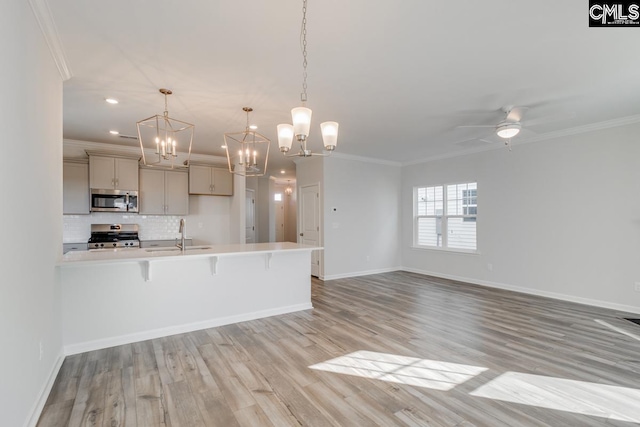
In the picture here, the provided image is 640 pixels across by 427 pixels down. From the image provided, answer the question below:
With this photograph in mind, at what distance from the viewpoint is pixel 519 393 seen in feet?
7.51

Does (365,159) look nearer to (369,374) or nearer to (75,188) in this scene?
(369,374)

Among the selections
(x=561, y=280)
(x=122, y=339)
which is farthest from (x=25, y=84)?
(x=561, y=280)

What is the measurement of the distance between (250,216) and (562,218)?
6.95m

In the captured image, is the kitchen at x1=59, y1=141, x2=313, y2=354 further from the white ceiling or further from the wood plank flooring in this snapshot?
the white ceiling

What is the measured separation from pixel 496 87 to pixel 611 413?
305 centimetres

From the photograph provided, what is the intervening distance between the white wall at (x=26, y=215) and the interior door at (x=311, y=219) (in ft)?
14.8

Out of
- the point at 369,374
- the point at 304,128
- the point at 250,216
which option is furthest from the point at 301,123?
the point at 250,216

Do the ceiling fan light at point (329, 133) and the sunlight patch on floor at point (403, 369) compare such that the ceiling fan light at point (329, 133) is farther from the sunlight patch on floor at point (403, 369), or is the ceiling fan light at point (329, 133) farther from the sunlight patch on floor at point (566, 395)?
the sunlight patch on floor at point (566, 395)

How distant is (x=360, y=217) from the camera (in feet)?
22.5

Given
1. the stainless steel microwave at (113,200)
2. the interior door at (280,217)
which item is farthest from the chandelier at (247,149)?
the interior door at (280,217)

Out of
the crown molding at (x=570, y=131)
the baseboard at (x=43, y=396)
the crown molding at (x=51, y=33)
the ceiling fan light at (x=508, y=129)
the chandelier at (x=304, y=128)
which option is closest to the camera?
the baseboard at (x=43, y=396)

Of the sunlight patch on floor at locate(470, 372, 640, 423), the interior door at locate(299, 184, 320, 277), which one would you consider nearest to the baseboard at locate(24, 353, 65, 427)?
the sunlight patch on floor at locate(470, 372, 640, 423)

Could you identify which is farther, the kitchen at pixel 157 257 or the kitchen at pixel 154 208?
the kitchen at pixel 154 208

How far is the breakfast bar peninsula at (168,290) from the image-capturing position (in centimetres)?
302
